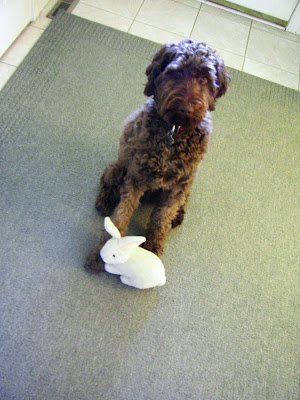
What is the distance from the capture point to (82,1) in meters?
2.87

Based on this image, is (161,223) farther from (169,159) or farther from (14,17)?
(14,17)

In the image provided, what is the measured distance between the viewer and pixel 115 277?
1726 millimetres

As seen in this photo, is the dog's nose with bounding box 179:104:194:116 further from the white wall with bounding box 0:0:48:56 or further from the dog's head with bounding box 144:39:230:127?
the white wall with bounding box 0:0:48:56

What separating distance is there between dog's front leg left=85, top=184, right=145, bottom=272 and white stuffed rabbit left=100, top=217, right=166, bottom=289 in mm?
96

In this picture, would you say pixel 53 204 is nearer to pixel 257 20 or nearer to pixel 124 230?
pixel 124 230

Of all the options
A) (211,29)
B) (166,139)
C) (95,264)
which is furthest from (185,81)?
(211,29)

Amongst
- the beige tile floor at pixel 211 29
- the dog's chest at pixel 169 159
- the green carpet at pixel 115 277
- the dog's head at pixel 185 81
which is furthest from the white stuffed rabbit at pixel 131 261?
the beige tile floor at pixel 211 29

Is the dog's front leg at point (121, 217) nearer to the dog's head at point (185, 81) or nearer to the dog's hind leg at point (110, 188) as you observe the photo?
the dog's hind leg at point (110, 188)

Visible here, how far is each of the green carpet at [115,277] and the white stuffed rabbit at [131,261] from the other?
0.14 metres

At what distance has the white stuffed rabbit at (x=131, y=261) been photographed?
1.53 meters

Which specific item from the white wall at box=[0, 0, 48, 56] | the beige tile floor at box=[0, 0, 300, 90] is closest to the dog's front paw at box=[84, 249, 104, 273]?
the white wall at box=[0, 0, 48, 56]

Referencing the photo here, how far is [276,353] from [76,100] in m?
1.85

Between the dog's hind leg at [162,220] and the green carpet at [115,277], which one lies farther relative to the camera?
the dog's hind leg at [162,220]

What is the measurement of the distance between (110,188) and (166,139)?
1.47 feet
